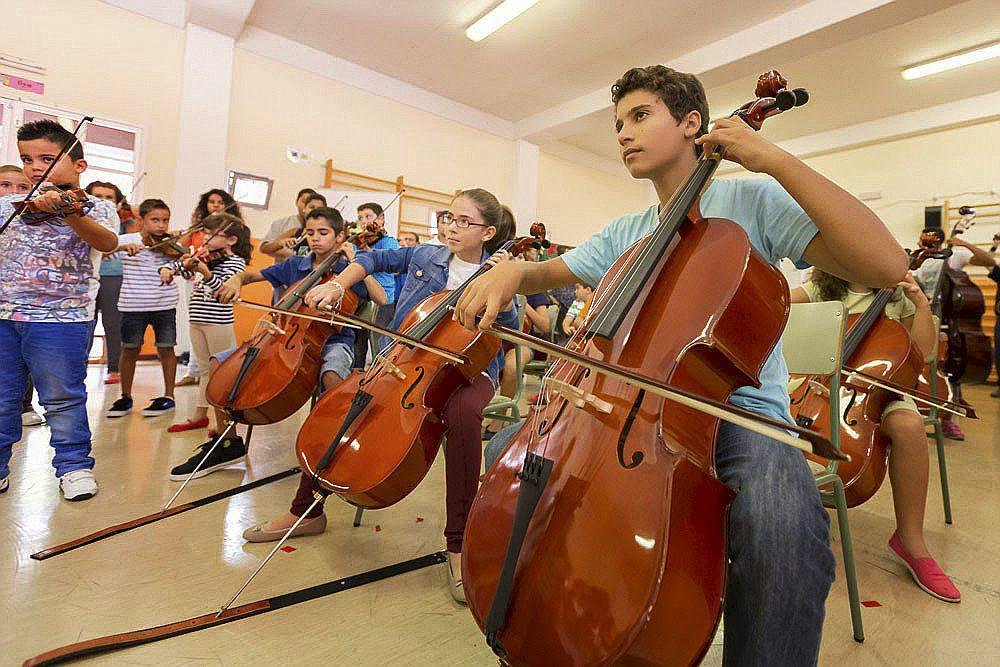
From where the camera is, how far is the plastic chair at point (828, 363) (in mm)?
1241

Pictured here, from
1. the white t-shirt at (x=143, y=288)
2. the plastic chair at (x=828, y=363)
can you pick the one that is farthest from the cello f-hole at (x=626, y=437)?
the white t-shirt at (x=143, y=288)

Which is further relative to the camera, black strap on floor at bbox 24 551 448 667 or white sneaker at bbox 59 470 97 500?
white sneaker at bbox 59 470 97 500

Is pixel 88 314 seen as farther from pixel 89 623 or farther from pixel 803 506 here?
pixel 803 506

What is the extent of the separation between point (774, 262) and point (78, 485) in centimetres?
215

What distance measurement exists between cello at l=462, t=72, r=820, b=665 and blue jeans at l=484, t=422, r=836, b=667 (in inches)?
4.0

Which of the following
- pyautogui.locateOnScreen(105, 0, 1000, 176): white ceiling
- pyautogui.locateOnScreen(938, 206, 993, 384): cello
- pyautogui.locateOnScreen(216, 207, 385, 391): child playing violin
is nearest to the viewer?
pyautogui.locateOnScreen(216, 207, 385, 391): child playing violin

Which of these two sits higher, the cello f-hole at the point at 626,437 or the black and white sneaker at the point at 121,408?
the cello f-hole at the point at 626,437

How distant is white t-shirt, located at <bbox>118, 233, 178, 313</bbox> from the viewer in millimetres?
2932

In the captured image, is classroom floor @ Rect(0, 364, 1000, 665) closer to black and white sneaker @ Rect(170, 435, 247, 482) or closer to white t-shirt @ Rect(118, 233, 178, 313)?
black and white sneaker @ Rect(170, 435, 247, 482)

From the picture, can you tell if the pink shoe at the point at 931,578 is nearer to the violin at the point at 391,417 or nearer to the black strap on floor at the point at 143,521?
the violin at the point at 391,417

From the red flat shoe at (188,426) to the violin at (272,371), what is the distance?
95cm

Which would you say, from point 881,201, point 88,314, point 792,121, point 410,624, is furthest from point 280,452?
point 881,201

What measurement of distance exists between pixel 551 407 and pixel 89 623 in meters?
1.12

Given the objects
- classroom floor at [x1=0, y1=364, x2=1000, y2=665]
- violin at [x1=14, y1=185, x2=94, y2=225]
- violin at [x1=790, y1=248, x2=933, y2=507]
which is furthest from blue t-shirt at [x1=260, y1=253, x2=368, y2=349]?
violin at [x1=790, y1=248, x2=933, y2=507]
